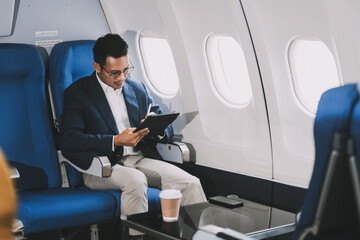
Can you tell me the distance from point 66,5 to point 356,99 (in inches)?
140

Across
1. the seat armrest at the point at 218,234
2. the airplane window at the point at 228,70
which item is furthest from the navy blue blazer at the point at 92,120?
the seat armrest at the point at 218,234

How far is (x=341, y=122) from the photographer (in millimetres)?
1673

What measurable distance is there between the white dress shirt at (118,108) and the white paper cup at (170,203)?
138 centimetres

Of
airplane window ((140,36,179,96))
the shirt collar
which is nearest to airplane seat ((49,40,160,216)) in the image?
the shirt collar

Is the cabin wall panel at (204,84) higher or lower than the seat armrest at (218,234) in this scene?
higher

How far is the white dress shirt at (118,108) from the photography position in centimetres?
425

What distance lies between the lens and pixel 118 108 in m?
4.29

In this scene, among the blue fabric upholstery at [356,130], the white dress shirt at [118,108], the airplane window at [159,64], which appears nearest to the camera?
the blue fabric upholstery at [356,130]

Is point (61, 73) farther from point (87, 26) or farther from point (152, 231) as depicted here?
point (152, 231)

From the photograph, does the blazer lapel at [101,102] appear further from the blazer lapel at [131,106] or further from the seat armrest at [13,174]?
the seat armrest at [13,174]

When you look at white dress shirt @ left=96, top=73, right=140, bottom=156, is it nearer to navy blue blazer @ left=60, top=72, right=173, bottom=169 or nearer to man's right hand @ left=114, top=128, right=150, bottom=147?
navy blue blazer @ left=60, top=72, right=173, bottom=169

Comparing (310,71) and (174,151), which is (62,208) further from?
(310,71)

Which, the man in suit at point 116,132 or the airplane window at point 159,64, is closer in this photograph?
the man in suit at point 116,132

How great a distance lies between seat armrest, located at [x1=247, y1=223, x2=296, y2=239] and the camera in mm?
2713
